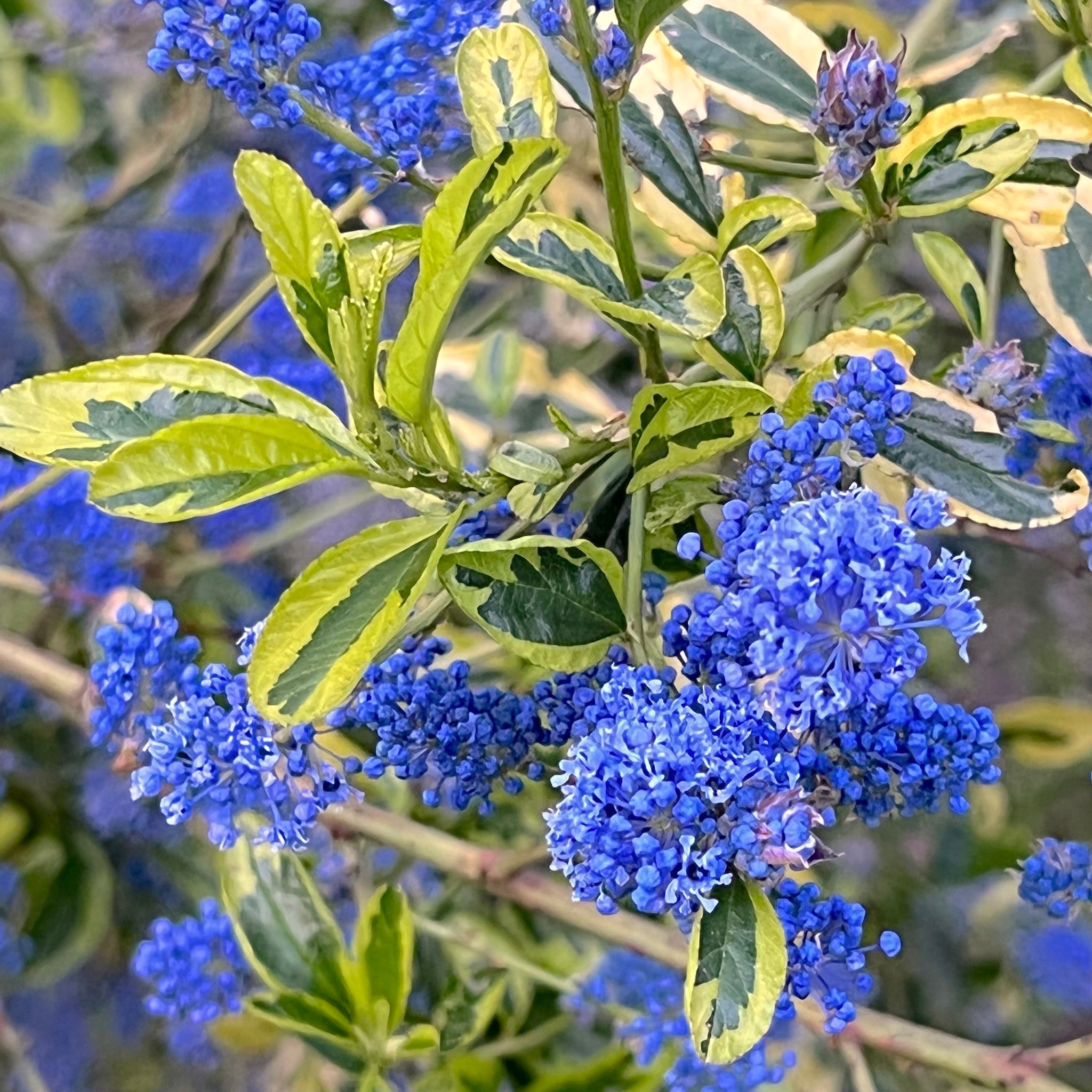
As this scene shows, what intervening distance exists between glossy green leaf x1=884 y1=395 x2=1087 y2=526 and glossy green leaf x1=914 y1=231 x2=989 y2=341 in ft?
0.83

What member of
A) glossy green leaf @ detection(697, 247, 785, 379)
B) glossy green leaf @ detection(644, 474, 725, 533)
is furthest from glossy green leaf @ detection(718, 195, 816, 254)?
glossy green leaf @ detection(644, 474, 725, 533)

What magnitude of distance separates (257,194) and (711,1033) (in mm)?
344

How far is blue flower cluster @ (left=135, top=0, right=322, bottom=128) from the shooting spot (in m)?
0.53

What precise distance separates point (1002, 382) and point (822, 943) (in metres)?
0.32

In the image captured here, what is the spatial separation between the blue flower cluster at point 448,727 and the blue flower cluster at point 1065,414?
27cm

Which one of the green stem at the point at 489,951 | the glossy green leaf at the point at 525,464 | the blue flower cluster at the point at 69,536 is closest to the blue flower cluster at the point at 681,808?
the glossy green leaf at the point at 525,464

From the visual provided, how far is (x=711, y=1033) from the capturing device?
15.5 inches

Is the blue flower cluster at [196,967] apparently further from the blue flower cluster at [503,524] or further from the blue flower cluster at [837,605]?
the blue flower cluster at [837,605]

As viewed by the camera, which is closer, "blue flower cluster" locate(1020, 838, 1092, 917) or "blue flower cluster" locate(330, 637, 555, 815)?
"blue flower cluster" locate(330, 637, 555, 815)

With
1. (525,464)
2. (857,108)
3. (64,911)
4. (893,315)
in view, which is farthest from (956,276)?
(64,911)

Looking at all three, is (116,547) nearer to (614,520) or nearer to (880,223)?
(614,520)

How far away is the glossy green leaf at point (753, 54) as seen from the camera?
0.68 meters

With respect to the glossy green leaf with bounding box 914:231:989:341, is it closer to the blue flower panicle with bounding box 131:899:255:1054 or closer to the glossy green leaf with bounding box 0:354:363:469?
the glossy green leaf with bounding box 0:354:363:469

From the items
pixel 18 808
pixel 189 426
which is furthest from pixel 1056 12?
pixel 18 808
